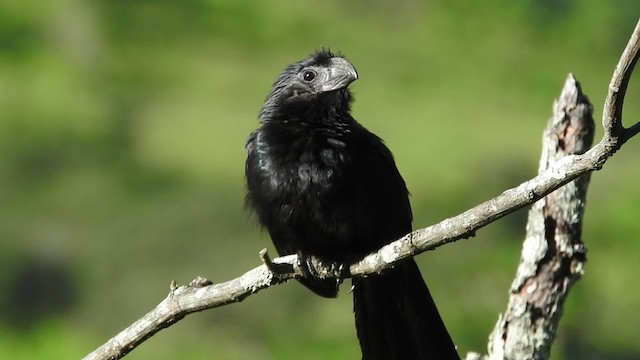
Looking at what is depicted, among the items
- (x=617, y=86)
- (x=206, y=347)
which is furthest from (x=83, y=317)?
(x=617, y=86)

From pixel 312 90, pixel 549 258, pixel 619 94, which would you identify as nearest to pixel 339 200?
pixel 312 90

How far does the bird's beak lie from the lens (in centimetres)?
387

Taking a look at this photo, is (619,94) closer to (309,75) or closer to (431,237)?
(431,237)

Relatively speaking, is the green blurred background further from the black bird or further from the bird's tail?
the bird's tail

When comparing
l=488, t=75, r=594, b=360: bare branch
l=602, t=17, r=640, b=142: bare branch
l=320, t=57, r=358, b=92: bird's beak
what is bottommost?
l=602, t=17, r=640, b=142: bare branch

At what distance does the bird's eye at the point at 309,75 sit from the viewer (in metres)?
4.04

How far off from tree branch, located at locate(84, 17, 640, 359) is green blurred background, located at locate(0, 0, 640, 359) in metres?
2.22

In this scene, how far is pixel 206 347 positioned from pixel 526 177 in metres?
2.16

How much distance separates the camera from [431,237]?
2.82 m

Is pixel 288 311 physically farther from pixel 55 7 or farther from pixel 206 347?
pixel 55 7

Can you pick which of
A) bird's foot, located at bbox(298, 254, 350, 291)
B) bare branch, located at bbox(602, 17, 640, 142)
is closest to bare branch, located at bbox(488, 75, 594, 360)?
bird's foot, located at bbox(298, 254, 350, 291)

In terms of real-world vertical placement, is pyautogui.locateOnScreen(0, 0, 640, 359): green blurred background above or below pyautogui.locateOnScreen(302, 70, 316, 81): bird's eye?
above

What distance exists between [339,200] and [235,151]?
9.40 ft

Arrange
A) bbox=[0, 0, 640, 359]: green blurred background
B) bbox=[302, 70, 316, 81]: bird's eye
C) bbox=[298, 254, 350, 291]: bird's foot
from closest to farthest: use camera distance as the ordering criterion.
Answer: bbox=[298, 254, 350, 291]: bird's foot → bbox=[302, 70, 316, 81]: bird's eye → bbox=[0, 0, 640, 359]: green blurred background
